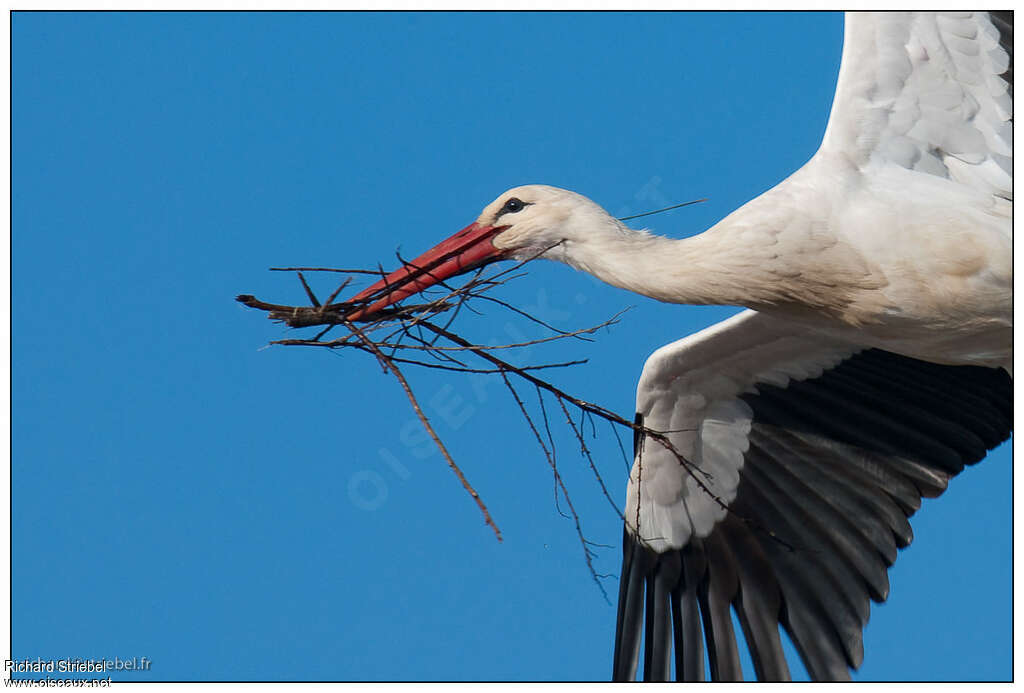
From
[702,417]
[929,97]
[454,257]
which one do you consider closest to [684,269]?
[454,257]

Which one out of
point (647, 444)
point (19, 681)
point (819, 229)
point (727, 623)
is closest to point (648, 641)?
point (727, 623)

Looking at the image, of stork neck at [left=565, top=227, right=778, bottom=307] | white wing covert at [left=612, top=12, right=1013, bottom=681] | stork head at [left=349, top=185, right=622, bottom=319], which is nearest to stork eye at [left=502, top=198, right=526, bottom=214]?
stork head at [left=349, top=185, right=622, bottom=319]

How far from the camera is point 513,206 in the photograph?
4.61 meters

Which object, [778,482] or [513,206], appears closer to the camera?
[513,206]

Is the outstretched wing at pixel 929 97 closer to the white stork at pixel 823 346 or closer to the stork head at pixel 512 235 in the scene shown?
the white stork at pixel 823 346

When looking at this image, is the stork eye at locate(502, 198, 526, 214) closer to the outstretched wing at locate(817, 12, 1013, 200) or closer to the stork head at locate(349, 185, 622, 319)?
the stork head at locate(349, 185, 622, 319)

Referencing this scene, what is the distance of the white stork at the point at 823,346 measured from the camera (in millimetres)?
4277

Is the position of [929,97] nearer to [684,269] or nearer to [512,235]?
[684,269]

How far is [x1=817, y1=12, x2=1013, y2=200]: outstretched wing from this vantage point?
4.29 m

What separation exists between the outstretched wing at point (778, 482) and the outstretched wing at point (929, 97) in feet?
3.39

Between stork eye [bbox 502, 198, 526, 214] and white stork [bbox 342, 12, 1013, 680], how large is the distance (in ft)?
0.10

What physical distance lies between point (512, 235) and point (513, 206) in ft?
0.39

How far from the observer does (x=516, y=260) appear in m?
4.61

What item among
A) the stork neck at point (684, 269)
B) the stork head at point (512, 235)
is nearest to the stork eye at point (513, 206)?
the stork head at point (512, 235)
